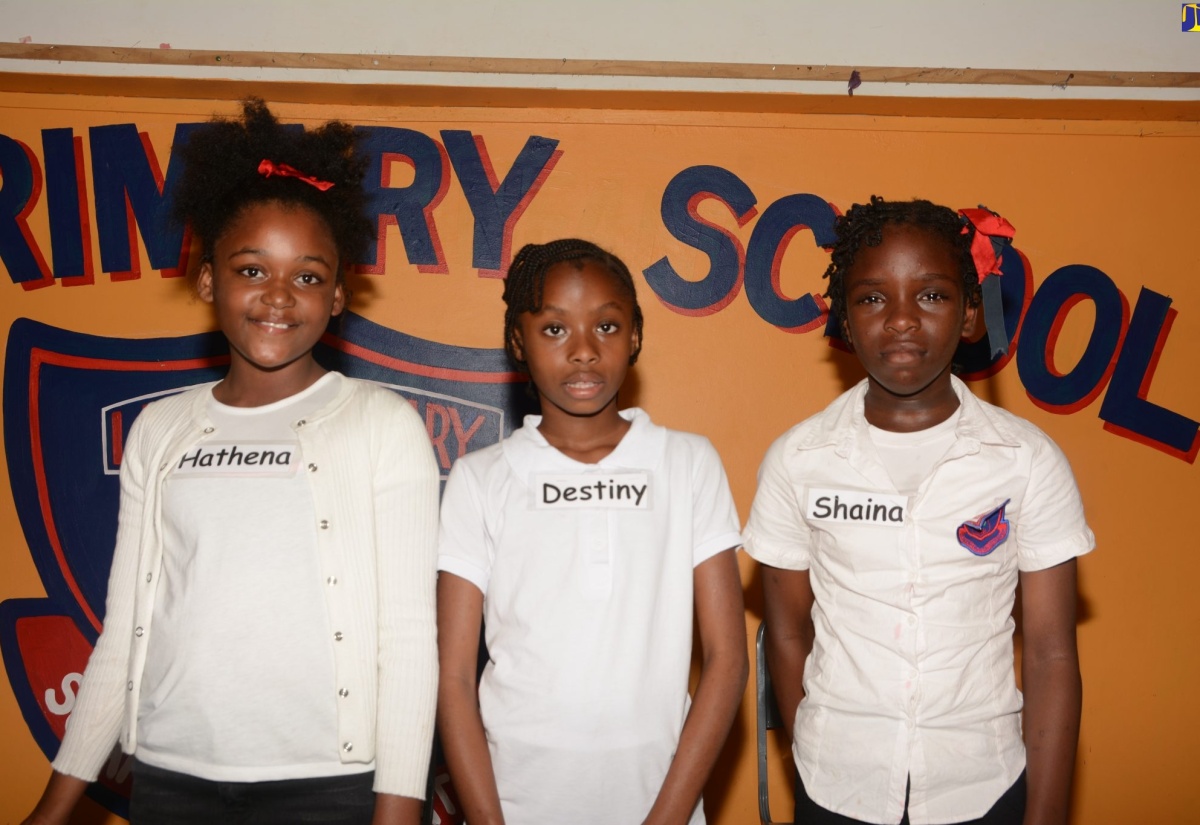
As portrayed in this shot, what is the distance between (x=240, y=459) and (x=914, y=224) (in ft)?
4.82

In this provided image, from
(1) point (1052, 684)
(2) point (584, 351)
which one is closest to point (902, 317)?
(2) point (584, 351)

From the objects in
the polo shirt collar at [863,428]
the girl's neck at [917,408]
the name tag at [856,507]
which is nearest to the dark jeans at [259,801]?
the name tag at [856,507]

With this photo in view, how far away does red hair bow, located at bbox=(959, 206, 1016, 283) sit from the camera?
1977mm

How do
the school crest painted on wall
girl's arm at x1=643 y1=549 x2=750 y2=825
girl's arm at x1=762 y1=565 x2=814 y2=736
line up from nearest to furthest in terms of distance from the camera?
girl's arm at x1=643 y1=549 x2=750 y2=825, girl's arm at x1=762 y1=565 x2=814 y2=736, the school crest painted on wall

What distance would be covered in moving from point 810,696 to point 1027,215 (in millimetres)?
1938

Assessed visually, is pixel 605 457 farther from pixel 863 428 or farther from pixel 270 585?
pixel 270 585

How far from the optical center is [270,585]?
1679 mm

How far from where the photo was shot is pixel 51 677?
9.67ft

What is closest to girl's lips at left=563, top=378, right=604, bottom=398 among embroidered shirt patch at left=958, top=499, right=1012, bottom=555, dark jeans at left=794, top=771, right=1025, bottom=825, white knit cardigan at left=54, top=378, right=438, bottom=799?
white knit cardigan at left=54, top=378, right=438, bottom=799

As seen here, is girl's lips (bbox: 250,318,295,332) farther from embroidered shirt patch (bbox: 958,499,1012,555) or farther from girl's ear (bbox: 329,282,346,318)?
embroidered shirt patch (bbox: 958,499,1012,555)

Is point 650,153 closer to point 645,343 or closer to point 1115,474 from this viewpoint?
point 645,343

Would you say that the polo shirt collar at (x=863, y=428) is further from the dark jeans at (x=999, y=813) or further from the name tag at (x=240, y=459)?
the name tag at (x=240, y=459)

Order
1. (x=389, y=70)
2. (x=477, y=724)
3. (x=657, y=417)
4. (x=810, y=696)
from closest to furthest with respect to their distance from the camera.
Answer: (x=477, y=724), (x=810, y=696), (x=389, y=70), (x=657, y=417)

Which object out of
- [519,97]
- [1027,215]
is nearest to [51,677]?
[519,97]
